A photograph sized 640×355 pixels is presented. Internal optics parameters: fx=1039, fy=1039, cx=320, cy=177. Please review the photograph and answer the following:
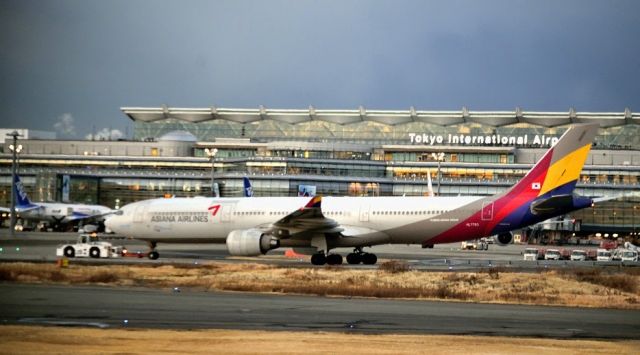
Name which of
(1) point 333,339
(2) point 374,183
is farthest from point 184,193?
(1) point 333,339

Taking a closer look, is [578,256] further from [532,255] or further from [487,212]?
[487,212]

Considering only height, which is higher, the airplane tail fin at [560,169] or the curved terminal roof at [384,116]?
the curved terminal roof at [384,116]

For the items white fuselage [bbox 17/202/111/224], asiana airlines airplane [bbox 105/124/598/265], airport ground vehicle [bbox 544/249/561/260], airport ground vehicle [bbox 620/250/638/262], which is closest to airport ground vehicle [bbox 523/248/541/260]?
airport ground vehicle [bbox 544/249/561/260]

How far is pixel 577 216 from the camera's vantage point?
125 metres

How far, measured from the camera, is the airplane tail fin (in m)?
56.1

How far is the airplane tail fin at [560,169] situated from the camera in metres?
56.1

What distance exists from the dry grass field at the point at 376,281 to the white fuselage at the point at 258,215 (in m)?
7.60

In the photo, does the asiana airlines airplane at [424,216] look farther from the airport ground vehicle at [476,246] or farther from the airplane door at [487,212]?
the airport ground vehicle at [476,246]

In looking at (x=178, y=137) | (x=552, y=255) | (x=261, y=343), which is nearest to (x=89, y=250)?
(x=552, y=255)

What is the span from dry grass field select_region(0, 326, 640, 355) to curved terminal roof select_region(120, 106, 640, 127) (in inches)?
5801

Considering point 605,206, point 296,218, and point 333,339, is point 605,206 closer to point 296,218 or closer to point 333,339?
point 296,218

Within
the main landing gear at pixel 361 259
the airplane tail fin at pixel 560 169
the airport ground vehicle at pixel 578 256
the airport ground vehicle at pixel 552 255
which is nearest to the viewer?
the airplane tail fin at pixel 560 169

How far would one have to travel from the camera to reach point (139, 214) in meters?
65.4

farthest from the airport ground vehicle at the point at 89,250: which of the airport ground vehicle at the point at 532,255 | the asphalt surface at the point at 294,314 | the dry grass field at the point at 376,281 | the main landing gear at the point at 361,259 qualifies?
the airport ground vehicle at the point at 532,255
